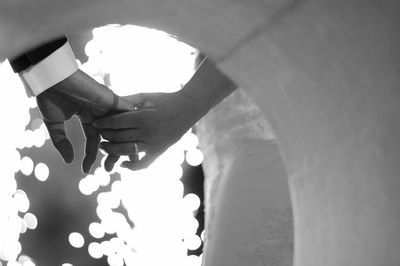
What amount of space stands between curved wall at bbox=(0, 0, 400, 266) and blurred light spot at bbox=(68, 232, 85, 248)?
1392 millimetres

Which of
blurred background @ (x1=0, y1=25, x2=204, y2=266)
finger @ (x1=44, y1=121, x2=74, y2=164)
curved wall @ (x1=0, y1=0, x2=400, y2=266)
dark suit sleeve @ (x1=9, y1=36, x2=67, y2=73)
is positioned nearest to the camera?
curved wall @ (x1=0, y1=0, x2=400, y2=266)

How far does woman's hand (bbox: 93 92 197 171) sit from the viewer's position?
3.45 feet

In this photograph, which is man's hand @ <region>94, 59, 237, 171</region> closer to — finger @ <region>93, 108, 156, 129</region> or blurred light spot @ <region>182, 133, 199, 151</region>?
finger @ <region>93, 108, 156, 129</region>

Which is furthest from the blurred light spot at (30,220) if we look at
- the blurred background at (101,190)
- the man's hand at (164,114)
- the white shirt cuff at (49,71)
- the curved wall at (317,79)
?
the curved wall at (317,79)

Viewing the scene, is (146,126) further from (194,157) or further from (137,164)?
(194,157)

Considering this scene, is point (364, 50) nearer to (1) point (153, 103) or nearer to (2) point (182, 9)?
(2) point (182, 9)

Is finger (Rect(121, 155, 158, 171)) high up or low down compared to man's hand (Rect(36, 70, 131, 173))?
down

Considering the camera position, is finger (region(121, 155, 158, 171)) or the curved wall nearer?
the curved wall

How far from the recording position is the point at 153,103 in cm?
111

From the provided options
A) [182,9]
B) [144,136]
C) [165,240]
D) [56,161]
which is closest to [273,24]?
[182,9]

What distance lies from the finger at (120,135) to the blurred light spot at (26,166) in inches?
43.5

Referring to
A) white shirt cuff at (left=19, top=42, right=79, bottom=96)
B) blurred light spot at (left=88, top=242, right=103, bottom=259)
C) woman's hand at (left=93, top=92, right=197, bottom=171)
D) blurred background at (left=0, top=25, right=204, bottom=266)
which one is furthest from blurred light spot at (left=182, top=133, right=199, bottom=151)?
white shirt cuff at (left=19, top=42, right=79, bottom=96)

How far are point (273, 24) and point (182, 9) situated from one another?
84 mm

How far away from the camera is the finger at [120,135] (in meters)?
1.05
